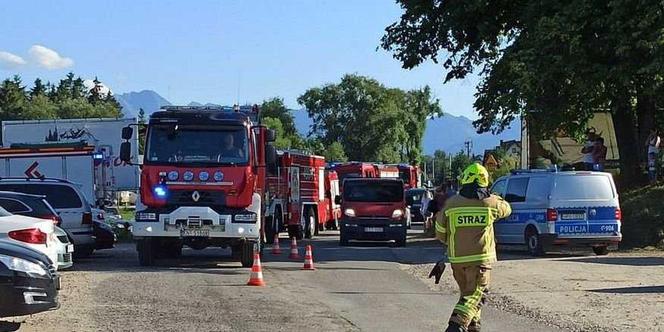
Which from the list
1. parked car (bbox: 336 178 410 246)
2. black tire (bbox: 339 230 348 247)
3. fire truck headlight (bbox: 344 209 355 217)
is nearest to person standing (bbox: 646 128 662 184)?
parked car (bbox: 336 178 410 246)

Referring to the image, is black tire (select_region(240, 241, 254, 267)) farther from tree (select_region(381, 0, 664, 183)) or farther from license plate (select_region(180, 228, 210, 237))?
tree (select_region(381, 0, 664, 183))

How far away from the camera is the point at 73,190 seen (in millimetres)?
21438

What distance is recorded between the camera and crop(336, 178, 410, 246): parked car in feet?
91.1

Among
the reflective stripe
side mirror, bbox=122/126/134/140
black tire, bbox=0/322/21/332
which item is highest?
side mirror, bbox=122/126/134/140

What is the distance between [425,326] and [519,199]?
41.5ft

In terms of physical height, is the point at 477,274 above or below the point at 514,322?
above

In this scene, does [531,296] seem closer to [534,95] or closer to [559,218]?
[559,218]

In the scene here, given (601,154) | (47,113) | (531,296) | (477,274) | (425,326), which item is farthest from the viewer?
(47,113)

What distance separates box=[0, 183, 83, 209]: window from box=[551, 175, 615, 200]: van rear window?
1133 centimetres

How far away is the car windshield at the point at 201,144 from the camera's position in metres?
19.1

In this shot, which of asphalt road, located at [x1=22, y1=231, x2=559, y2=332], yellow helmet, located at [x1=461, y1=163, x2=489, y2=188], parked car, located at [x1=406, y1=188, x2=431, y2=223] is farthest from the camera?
parked car, located at [x1=406, y1=188, x2=431, y2=223]

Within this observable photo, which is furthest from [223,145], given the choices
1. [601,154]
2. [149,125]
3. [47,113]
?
[47,113]

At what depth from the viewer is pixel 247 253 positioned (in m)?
19.8

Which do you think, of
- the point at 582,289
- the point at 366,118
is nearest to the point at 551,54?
the point at 582,289
